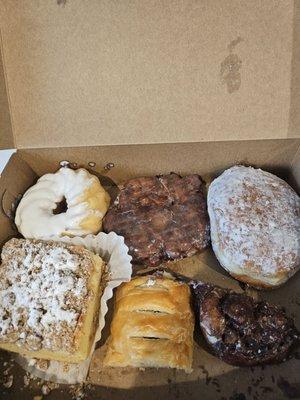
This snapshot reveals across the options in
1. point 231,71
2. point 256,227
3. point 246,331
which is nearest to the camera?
point 246,331

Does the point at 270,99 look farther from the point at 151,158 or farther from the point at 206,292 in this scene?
the point at 206,292

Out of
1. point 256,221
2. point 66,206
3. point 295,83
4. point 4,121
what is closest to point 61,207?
point 66,206

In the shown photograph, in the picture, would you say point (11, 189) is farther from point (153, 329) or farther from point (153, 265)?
point (153, 329)

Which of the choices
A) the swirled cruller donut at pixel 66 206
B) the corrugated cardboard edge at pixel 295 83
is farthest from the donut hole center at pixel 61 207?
the corrugated cardboard edge at pixel 295 83

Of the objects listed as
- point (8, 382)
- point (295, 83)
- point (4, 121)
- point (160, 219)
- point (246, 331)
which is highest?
point (295, 83)

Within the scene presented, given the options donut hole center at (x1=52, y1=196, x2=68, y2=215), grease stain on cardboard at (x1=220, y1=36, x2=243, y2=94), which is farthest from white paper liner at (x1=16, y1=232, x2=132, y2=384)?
grease stain on cardboard at (x1=220, y1=36, x2=243, y2=94)

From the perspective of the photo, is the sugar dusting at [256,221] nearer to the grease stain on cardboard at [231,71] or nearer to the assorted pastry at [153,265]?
the assorted pastry at [153,265]
